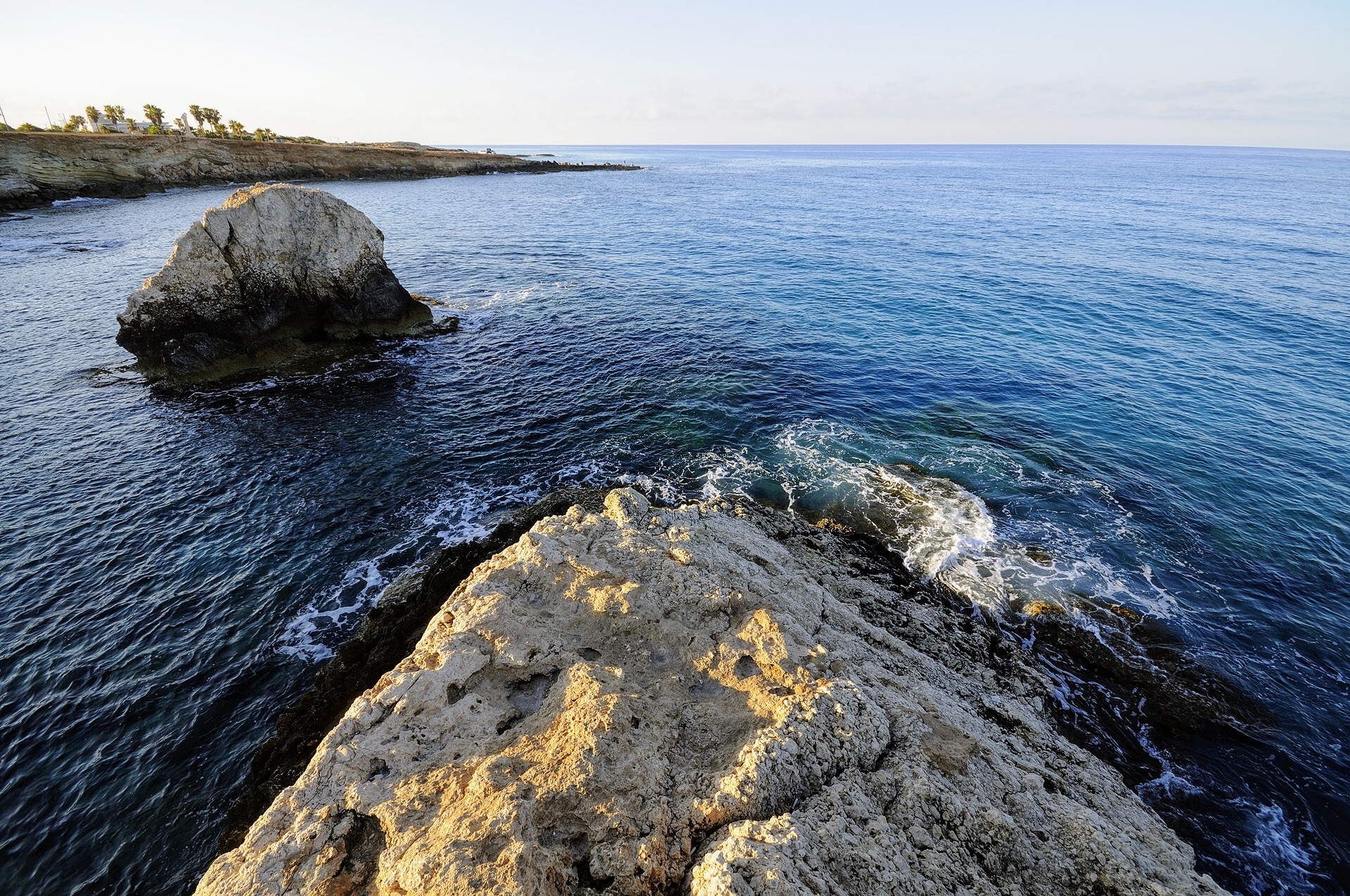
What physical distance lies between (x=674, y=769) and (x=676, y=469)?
16161 mm

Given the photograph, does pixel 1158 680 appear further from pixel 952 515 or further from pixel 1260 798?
pixel 952 515

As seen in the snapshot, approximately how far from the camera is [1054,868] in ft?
27.1

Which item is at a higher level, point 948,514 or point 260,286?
point 260,286

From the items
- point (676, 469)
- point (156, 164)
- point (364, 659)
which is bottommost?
point (364, 659)

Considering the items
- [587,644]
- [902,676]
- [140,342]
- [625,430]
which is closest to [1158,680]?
[902,676]

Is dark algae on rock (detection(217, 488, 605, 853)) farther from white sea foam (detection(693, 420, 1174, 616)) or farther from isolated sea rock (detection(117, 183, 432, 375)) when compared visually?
isolated sea rock (detection(117, 183, 432, 375))

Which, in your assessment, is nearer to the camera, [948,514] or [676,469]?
[948,514]

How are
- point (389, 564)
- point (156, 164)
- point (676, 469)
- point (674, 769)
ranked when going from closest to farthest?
point (674, 769), point (389, 564), point (676, 469), point (156, 164)

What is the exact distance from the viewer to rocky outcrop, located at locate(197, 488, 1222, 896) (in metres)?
7.31

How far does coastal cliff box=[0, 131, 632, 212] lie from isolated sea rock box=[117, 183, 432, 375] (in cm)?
7234

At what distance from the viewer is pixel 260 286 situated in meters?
31.8

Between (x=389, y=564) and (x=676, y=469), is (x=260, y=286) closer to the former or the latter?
(x=389, y=564)

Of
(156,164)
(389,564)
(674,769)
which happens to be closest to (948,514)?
(674,769)

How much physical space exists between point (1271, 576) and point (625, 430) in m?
25.3
